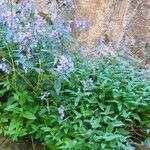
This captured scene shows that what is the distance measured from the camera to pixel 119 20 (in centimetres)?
364

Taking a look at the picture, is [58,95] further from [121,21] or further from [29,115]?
[121,21]

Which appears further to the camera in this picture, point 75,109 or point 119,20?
point 119,20

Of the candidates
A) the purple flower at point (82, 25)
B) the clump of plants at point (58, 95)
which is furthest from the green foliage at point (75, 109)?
the purple flower at point (82, 25)

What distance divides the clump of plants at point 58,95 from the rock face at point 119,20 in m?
0.89

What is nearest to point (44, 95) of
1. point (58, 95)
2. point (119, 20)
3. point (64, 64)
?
point (58, 95)

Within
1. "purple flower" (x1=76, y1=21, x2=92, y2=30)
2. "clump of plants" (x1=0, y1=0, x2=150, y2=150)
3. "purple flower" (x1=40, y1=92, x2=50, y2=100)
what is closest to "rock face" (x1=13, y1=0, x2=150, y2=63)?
"purple flower" (x1=76, y1=21, x2=92, y2=30)

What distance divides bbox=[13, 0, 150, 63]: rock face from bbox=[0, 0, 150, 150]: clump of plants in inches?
35.2

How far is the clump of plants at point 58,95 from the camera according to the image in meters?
2.37

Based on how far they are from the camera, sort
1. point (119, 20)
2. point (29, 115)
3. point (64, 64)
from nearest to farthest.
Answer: point (64, 64) → point (29, 115) → point (119, 20)

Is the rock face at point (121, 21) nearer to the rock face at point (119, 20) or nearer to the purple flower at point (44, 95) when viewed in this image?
the rock face at point (119, 20)

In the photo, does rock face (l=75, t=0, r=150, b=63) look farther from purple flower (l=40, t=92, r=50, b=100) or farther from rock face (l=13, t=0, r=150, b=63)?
purple flower (l=40, t=92, r=50, b=100)

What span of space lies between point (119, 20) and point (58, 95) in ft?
4.57

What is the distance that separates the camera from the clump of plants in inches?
93.1

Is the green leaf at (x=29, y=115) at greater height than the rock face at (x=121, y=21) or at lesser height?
lesser
